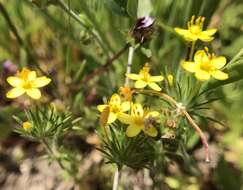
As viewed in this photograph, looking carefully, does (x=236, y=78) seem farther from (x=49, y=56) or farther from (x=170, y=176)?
(x=49, y=56)

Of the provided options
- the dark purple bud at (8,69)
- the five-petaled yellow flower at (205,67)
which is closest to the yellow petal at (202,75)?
the five-petaled yellow flower at (205,67)

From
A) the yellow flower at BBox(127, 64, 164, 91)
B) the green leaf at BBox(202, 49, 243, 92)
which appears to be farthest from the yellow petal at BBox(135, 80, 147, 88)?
the green leaf at BBox(202, 49, 243, 92)

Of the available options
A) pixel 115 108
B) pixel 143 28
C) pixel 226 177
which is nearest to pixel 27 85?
pixel 115 108

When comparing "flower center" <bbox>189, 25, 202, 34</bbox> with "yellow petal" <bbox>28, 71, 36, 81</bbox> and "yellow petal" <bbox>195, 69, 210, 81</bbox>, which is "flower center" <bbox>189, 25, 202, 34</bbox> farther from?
"yellow petal" <bbox>28, 71, 36, 81</bbox>

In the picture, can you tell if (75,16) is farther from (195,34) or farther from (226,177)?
(226,177)

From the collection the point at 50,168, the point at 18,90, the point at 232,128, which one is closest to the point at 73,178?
the point at 50,168
